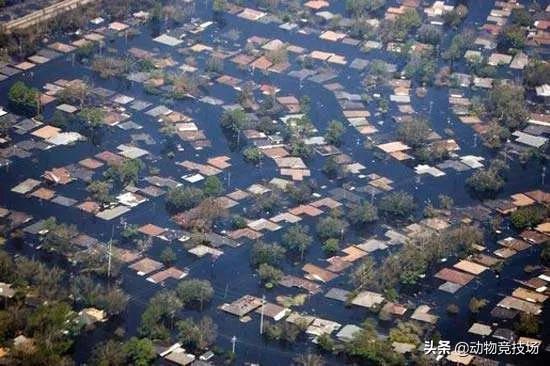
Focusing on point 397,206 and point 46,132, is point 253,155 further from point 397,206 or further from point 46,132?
point 46,132

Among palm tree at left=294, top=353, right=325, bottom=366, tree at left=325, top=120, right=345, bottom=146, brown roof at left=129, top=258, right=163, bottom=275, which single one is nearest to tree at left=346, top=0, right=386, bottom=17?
tree at left=325, top=120, right=345, bottom=146

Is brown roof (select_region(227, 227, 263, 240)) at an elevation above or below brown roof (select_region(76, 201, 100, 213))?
above

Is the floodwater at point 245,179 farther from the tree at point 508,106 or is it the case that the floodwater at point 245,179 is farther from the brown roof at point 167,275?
the tree at point 508,106

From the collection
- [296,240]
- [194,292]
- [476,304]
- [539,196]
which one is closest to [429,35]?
[539,196]

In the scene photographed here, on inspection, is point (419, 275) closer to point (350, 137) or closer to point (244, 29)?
point (350, 137)

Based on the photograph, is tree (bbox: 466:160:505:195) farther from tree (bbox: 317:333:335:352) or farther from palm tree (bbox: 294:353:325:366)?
palm tree (bbox: 294:353:325:366)

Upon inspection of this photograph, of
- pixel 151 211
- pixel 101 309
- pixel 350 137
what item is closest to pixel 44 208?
pixel 151 211

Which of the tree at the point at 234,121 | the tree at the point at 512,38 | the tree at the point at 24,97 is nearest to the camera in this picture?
the tree at the point at 234,121

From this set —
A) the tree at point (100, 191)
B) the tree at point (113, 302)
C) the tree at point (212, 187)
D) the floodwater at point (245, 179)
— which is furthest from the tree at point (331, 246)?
the tree at point (100, 191)
